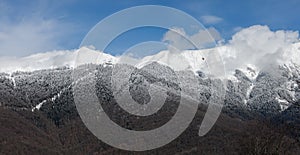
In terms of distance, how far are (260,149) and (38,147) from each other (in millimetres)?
162328

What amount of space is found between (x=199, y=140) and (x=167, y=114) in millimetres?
19133

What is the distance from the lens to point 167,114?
515ft

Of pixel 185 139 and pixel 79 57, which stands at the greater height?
pixel 185 139

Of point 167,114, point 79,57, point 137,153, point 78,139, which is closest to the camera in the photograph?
point 79,57

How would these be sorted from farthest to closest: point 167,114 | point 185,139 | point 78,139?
point 78,139
point 185,139
point 167,114

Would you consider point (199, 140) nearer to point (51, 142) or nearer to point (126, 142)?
point (126, 142)

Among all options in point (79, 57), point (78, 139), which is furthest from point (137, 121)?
point (79, 57)

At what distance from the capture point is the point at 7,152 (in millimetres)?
163875

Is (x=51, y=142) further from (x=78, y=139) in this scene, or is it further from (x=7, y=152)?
(x=7, y=152)

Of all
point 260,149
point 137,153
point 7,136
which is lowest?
point 260,149

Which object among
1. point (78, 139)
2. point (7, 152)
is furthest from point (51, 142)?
point (7, 152)

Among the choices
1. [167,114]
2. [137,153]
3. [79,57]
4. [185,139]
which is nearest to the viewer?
[79,57]

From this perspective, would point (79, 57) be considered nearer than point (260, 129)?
Yes

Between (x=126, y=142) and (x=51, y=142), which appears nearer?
(x=126, y=142)
